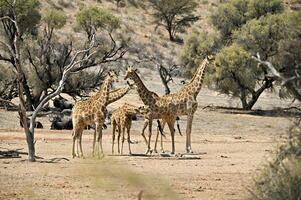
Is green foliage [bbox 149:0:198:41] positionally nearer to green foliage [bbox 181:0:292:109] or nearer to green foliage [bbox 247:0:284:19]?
green foliage [bbox 181:0:292:109]

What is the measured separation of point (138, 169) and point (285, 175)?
7414 mm

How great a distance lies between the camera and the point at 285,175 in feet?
32.8

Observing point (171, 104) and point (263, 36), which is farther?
point (263, 36)

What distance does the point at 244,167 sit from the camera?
18.5 m

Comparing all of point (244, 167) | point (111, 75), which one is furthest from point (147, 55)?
point (244, 167)

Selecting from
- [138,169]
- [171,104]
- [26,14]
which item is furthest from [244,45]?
[138,169]

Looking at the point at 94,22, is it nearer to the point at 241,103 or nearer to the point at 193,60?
the point at 193,60

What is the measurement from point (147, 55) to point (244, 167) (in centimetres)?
4287

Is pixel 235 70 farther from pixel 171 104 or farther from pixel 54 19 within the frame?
pixel 171 104

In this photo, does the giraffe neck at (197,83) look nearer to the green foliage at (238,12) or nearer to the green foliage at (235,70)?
the green foliage at (235,70)

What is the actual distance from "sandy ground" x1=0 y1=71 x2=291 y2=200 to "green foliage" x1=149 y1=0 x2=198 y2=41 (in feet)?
120

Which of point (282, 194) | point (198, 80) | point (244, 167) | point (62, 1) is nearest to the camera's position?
Result: point (282, 194)

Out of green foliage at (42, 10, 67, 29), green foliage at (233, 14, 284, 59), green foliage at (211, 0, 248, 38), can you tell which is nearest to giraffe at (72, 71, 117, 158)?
green foliage at (233, 14, 284, 59)

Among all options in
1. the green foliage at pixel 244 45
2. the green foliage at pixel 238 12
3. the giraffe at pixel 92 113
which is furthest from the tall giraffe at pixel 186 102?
the green foliage at pixel 238 12
